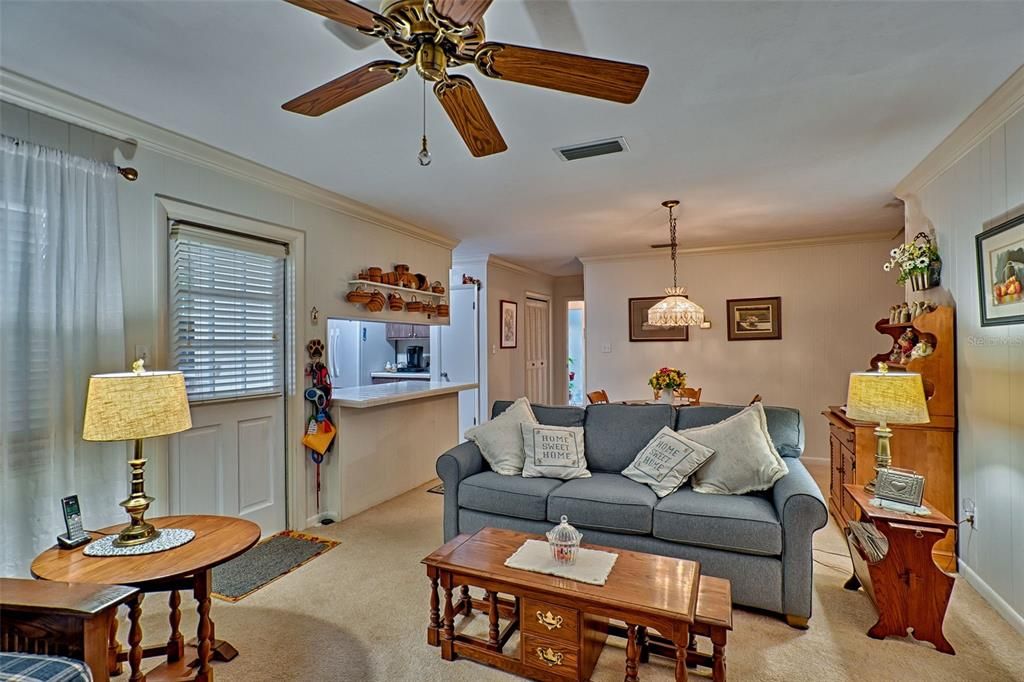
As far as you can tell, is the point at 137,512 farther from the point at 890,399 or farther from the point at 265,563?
the point at 890,399

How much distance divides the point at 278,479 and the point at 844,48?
12.8 feet

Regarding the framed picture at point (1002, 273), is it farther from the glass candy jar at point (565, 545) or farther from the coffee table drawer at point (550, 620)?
the coffee table drawer at point (550, 620)

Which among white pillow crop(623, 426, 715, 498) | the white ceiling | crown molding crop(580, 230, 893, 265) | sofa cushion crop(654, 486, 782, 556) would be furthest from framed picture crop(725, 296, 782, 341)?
sofa cushion crop(654, 486, 782, 556)

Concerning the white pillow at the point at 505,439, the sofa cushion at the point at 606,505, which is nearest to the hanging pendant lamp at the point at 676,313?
the white pillow at the point at 505,439

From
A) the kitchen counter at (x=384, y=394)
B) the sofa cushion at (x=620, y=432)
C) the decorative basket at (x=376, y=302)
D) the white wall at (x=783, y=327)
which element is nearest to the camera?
the sofa cushion at (x=620, y=432)

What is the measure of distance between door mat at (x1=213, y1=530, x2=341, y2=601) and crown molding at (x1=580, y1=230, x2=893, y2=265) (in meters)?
4.57

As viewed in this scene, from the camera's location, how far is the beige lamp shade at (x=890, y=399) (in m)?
2.27

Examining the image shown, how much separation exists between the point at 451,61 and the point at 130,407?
5.26 feet

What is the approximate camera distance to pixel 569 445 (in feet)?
10.4

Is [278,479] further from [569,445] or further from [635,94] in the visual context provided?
[635,94]

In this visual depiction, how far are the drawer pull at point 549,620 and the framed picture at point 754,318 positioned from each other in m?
4.71

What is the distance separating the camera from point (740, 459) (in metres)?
2.68

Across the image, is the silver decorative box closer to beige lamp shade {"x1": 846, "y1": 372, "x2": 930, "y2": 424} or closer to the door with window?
beige lamp shade {"x1": 846, "y1": 372, "x2": 930, "y2": 424}

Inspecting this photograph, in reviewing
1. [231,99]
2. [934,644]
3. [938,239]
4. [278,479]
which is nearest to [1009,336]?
[938,239]
